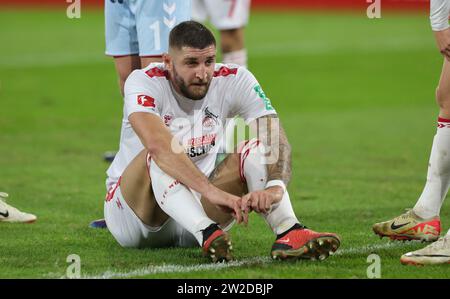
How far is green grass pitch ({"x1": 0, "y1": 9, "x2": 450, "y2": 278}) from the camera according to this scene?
5340 mm

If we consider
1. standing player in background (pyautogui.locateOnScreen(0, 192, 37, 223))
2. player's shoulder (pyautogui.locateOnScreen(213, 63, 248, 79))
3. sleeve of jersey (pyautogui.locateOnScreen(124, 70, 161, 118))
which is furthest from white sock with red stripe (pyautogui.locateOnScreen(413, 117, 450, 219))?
standing player in background (pyautogui.locateOnScreen(0, 192, 37, 223))

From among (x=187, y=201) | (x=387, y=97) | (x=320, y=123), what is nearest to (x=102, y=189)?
(x=187, y=201)

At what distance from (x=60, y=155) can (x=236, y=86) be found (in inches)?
169

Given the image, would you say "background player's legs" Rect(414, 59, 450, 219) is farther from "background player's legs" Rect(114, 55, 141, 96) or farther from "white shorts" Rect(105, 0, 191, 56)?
"background player's legs" Rect(114, 55, 141, 96)

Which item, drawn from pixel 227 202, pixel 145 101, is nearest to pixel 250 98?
pixel 145 101

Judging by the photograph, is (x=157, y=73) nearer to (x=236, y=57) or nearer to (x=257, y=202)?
(x=257, y=202)

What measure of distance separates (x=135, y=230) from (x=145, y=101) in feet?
2.50

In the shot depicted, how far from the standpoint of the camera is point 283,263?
511 cm

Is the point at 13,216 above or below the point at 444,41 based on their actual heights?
below

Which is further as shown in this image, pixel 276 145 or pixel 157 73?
pixel 157 73

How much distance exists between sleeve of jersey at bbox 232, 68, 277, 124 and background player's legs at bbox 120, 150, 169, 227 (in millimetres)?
655

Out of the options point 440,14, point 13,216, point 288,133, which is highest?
point 440,14

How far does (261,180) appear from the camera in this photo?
5.23m

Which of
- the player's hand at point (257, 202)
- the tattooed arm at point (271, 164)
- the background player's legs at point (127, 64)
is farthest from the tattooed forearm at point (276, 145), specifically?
the background player's legs at point (127, 64)
